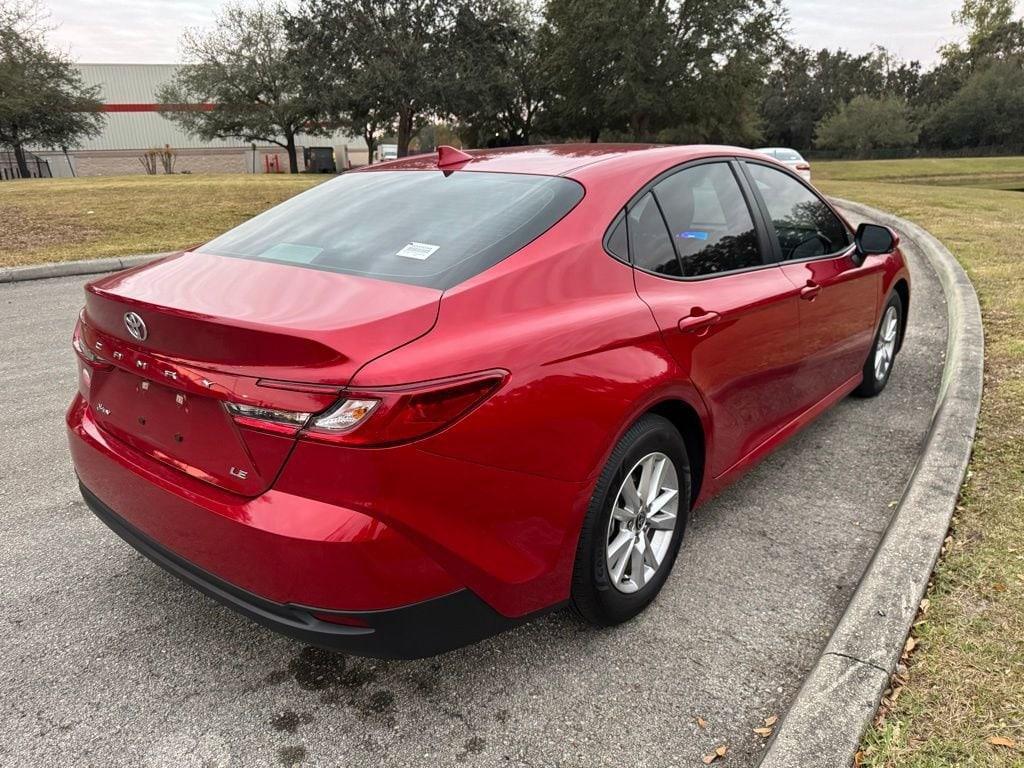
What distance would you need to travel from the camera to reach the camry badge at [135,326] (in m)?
2.14

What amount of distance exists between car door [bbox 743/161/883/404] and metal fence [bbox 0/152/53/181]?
4812 centimetres

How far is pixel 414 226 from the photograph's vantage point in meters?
2.52

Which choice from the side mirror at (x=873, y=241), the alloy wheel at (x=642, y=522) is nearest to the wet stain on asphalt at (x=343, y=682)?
the alloy wheel at (x=642, y=522)

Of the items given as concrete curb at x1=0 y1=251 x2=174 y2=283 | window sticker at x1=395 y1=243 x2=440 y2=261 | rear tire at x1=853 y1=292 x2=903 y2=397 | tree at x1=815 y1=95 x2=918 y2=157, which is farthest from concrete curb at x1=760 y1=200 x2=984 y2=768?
tree at x1=815 y1=95 x2=918 y2=157

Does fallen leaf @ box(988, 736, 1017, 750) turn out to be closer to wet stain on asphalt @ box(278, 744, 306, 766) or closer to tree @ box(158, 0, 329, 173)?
wet stain on asphalt @ box(278, 744, 306, 766)

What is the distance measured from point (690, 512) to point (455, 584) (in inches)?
50.4

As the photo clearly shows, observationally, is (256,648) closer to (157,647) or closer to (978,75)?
(157,647)

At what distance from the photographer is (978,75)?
7281 centimetres

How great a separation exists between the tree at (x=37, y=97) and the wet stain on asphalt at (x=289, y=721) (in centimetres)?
4374

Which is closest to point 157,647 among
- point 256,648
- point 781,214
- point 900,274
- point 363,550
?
point 256,648

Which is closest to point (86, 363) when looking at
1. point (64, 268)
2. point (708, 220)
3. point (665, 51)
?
point (708, 220)

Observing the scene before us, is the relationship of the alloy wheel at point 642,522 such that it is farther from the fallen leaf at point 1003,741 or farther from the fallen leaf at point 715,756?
the fallen leaf at point 1003,741

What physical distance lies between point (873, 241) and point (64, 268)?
29.4ft

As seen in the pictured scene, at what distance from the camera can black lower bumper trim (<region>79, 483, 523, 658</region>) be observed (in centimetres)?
191
